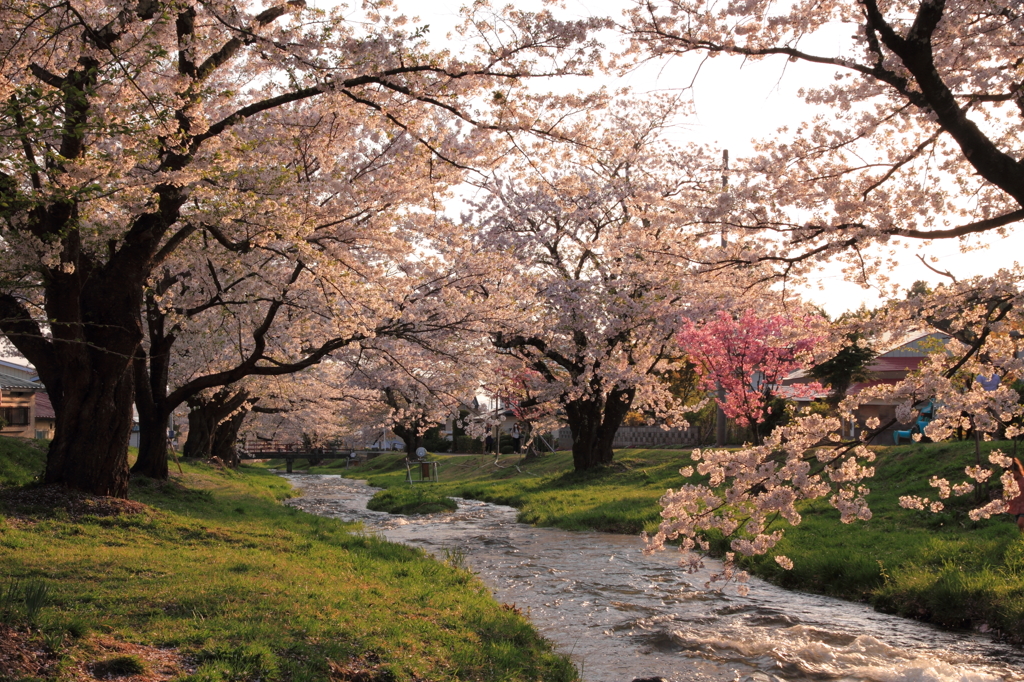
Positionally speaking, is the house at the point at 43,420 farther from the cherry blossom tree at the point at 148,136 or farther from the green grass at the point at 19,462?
the cherry blossom tree at the point at 148,136

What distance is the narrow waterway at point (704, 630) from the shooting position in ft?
24.2

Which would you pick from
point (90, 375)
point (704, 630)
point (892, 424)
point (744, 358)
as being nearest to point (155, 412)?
point (90, 375)

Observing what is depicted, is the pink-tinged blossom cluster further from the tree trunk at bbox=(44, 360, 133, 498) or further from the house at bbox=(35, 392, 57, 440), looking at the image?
the house at bbox=(35, 392, 57, 440)

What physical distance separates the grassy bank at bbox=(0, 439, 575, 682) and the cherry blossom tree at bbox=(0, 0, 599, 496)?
85.6 inches

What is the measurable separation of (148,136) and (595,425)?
1935 cm

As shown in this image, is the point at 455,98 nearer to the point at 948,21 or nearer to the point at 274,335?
the point at 948,21

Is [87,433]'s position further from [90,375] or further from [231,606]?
[231,606]

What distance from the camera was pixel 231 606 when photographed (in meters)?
6.89

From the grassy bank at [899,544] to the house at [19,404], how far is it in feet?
115

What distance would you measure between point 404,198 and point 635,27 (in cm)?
770

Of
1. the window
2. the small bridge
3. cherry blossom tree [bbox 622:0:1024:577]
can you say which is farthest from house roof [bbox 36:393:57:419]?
cherry blossom tree [bbox 622:0:1024:577]

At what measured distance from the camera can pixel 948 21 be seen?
6293 millimetres

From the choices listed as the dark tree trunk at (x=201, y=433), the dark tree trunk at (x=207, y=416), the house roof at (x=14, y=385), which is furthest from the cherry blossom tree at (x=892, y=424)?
the house roof at (x=14, y=385)

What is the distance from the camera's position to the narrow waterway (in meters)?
7.36
